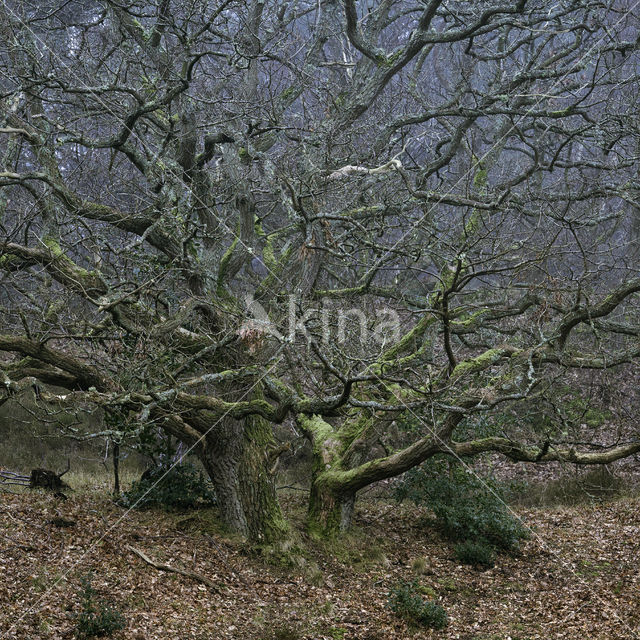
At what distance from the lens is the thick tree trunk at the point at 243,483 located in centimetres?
930

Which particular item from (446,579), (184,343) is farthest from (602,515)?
(184,343)

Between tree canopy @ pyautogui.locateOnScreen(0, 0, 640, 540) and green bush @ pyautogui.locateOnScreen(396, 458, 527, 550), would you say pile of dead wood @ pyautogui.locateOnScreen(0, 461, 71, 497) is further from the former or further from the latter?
green bush @ pyautogui.locateOnScreen(396, 458, 527, 550)

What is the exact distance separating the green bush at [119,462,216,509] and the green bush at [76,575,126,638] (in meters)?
2.96

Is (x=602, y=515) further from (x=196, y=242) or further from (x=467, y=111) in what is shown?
(x=196, y=242)

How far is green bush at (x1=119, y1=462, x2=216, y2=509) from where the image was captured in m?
9.89

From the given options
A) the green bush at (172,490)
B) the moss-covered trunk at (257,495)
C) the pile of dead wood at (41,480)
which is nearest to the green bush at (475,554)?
the moss-covered trunk at (257,495)

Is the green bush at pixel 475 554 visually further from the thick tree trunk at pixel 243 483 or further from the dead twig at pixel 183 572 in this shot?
the dead twig at pixel 183 572

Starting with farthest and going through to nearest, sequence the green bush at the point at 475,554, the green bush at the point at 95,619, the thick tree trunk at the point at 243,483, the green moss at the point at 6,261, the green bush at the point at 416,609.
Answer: the green bush at the point at 475,554 → the thick tree trunk at the point at 243,483 → the green moss at the point at 6,261 → the green bush at the point at 416,609 → the green bush at the point at 95,619

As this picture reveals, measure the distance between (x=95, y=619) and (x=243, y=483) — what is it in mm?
3111

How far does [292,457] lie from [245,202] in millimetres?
7085

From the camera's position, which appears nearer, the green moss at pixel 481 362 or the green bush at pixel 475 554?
the green moss at pixel 481 362

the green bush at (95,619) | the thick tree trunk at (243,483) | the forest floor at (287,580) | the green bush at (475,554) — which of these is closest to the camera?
the green bush at (95,619)

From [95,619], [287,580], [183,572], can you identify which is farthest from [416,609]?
[95,619]

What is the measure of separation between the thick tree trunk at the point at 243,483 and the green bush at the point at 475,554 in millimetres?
2495
